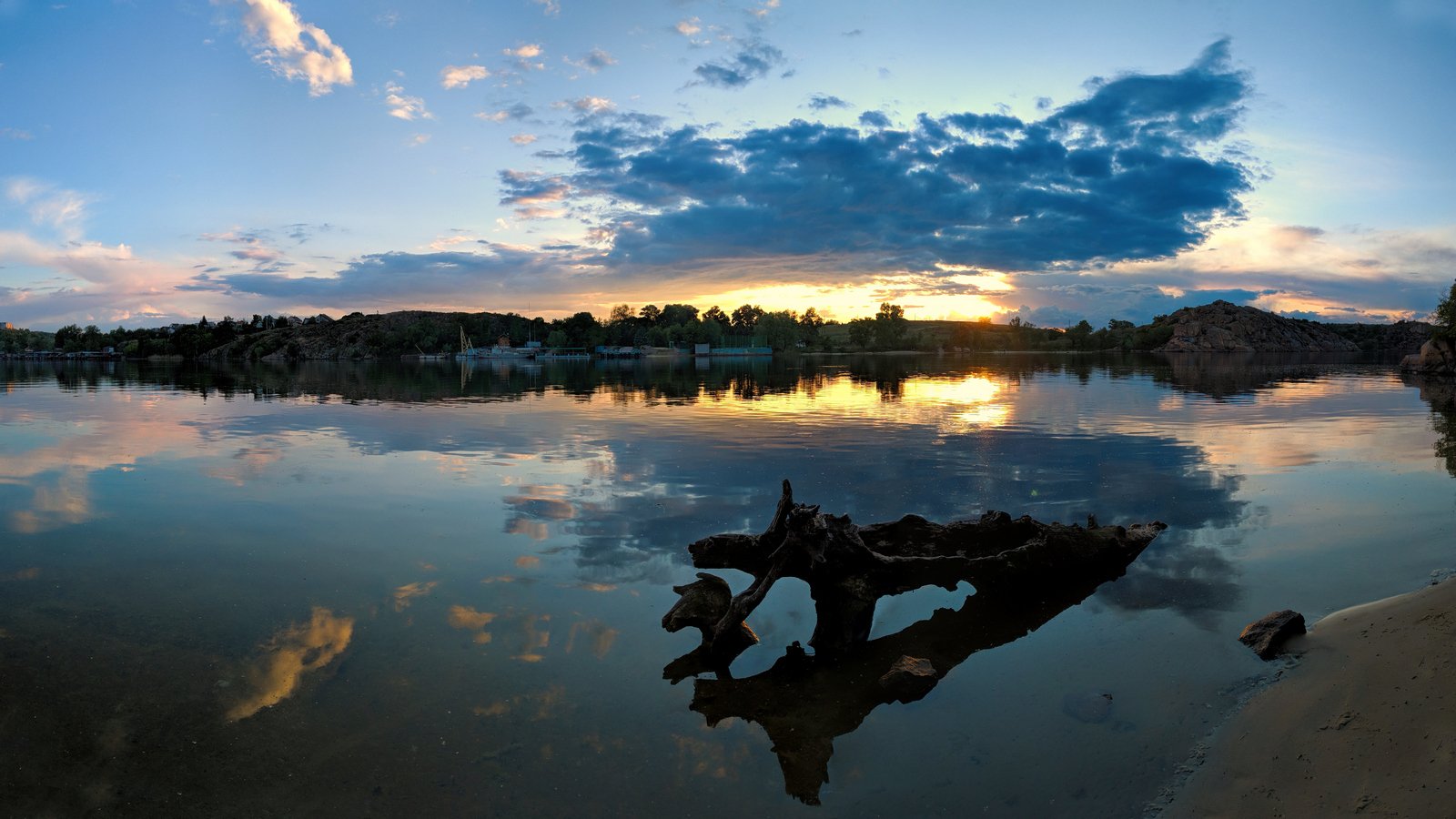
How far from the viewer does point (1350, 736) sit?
739cm

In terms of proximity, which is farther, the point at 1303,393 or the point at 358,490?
the point at 1303,393

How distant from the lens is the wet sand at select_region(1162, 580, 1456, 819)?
20.9 feet

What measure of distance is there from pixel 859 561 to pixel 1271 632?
17.6 feet

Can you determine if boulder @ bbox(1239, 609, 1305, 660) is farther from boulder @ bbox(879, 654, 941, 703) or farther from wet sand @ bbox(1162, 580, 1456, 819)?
boulder @ bbox(879, 654, 941, 703)

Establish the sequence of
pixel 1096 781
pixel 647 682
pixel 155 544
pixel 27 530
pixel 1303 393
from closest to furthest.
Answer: pixel 1096 781, pixel 647 682, pixel 155 544, pixel 27 530, pixel 1303 393

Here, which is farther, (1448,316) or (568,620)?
(1448,316)

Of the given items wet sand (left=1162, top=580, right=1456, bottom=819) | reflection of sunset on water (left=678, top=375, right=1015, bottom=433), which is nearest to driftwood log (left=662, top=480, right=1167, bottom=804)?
wet sand (left=1162, top=580, right=1456, bottom=819)

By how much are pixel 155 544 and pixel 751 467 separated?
47.5 feet

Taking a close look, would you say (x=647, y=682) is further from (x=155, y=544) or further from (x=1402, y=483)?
(x=1402, y=483)

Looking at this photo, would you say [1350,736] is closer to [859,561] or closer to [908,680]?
[908,680]

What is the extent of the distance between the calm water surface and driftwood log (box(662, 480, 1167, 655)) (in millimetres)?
542

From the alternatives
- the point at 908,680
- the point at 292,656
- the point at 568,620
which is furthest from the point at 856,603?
the point at 292,656

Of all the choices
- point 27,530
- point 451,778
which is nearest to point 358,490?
point 27,530

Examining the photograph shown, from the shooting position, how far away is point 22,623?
36.2 feet
